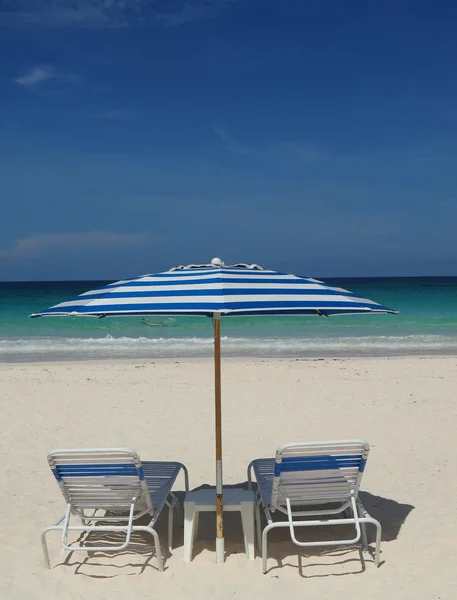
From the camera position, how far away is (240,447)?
22.3ft

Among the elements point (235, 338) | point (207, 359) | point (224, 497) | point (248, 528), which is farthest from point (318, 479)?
point (235, 338)

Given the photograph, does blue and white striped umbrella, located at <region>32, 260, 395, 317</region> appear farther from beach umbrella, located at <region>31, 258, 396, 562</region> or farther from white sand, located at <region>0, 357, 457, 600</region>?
white sand, located at <region>0, 357, 457, 600</region>

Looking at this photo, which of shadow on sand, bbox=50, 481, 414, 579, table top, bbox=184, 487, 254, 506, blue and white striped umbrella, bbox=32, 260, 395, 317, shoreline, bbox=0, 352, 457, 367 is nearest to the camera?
blue and white striped umbrella, bbox=32, 260, 395, 317

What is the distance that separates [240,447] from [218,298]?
150 inches

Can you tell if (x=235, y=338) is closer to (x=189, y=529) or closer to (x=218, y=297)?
(x=189, y=529)

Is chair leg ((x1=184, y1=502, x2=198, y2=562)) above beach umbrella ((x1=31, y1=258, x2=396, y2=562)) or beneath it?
beneath

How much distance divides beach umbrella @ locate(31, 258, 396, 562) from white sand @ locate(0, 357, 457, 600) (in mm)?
552

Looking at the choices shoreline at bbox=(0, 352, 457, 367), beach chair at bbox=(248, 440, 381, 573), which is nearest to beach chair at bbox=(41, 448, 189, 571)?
beach chair at bbox=(248, 440, 381, 573)

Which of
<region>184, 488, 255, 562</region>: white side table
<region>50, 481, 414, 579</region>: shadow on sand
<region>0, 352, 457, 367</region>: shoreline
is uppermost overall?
<region>184, 488, 255, 562</region>: white side table

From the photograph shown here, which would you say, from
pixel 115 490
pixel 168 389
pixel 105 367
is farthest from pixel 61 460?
pixel 105 367

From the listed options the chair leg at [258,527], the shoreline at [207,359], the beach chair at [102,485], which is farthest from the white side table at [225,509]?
the shoreline at [207,359]

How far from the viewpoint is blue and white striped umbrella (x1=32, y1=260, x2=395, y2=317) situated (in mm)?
3350

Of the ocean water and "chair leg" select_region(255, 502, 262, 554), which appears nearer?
"chair leg" select_region(255, 502, 262, 554)

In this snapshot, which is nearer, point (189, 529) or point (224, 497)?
point (189, 529)
